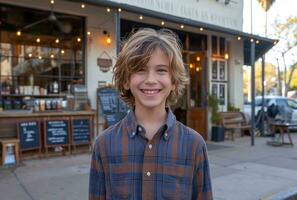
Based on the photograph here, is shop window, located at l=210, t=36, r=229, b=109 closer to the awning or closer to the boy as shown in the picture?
the awning

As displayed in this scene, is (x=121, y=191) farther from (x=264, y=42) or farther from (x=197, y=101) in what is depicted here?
(x=264, y=42)

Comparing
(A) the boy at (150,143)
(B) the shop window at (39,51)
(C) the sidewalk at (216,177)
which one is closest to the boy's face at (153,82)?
(A) the boy at (150,143)

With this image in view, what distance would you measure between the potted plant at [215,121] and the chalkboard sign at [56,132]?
17.4 feet

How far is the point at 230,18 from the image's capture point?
13094 mm

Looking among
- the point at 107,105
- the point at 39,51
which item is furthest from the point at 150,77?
the point at 39,51

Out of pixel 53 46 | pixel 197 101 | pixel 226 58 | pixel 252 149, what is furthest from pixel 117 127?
pixel 226 58

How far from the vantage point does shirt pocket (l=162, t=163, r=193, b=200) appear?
5.90 feet

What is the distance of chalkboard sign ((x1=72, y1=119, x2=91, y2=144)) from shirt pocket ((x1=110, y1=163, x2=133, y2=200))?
7008 mm

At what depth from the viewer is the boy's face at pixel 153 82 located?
5.90 feet

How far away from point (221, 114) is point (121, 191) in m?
10.9

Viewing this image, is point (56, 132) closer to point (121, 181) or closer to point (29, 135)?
point (29, 135)

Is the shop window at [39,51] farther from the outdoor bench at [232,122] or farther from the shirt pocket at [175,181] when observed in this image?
the shirt pocket at [175,181]

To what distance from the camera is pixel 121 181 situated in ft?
5.96

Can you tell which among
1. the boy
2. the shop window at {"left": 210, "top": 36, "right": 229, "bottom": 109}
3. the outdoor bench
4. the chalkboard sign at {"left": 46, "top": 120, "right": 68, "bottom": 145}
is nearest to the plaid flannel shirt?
the boy
